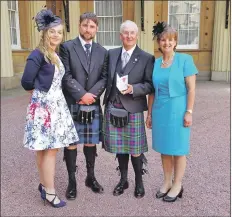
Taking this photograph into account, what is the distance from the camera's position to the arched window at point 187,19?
36.4ft

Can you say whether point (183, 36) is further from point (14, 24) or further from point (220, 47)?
point (14, 24)

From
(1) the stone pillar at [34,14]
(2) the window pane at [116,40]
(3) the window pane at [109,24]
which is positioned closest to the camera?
(1) the stone pillar at [34,14]

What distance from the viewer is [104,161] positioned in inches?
154

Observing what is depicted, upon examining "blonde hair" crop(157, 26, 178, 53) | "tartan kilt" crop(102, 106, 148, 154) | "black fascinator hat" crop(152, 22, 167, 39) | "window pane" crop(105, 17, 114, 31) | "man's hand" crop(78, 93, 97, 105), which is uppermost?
"window pane" crop(105, 17, 114, 31)

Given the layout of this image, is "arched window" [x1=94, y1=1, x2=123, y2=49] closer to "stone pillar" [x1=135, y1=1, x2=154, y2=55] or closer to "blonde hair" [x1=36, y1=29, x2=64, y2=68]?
"stone pillar" [x1=135, y1=1, x2=154, y2=55]

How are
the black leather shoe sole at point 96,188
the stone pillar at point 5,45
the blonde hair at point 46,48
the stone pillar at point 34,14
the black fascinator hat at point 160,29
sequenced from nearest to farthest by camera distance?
the blonde hair at point 46,48 → the black fascinator hat at point 160,29 → the black leather shoe sole at point 96,188 → the stone pillar at point 5,45 → the stone pillar at point 34,14

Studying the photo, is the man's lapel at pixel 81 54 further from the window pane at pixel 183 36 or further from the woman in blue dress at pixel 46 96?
the window pane at pixel 183 36

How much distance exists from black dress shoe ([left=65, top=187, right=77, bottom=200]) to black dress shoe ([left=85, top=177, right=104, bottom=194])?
21 cm

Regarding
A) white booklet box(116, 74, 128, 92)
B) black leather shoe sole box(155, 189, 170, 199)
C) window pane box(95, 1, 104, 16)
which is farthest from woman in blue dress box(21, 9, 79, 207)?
window pane box(95, 1, 104, 16)

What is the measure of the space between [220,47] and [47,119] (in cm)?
961

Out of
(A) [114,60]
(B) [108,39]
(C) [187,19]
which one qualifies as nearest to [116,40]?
(B) [108,39]

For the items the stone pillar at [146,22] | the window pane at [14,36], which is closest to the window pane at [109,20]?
the stone pillar at [146,22]

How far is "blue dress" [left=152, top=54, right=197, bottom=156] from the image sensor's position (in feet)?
8.67

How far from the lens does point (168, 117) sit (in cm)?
268
